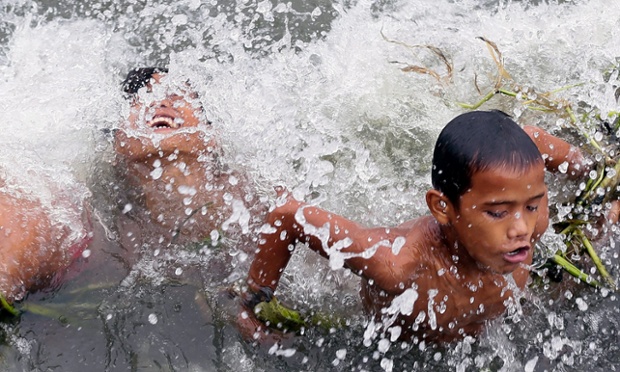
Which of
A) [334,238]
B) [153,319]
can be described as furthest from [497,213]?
[153,319]

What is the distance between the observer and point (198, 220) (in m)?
3.51

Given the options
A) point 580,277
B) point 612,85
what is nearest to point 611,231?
point 580,277

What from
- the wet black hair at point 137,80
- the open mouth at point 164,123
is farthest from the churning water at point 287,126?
the open mouth at point 164,123

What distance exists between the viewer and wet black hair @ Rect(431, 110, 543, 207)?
92.8 inches

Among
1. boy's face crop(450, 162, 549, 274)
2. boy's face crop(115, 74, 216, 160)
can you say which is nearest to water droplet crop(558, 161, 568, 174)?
boy's face crop(450, 162, 549, 274)

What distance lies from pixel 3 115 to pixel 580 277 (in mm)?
3050

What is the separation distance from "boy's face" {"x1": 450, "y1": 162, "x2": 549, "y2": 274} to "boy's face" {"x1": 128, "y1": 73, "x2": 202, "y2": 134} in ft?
5.66

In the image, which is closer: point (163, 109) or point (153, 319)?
point (153, 319)

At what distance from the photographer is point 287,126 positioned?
398cm

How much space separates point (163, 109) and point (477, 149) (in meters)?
1.89

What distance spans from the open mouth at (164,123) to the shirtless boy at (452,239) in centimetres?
103

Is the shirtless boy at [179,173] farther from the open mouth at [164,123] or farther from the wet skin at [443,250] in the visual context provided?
the wet skin at [443,250]

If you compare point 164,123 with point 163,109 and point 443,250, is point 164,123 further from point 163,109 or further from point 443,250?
point 443,250

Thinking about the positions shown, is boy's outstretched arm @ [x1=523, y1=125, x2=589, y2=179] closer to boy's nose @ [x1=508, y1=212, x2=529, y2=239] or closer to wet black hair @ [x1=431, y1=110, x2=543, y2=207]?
wet black hair @ [x1=431, y1=110, x2=543, y2=207]
